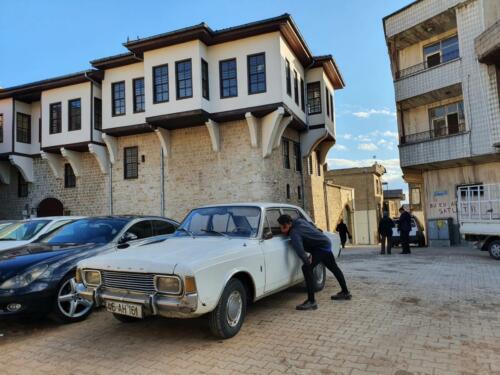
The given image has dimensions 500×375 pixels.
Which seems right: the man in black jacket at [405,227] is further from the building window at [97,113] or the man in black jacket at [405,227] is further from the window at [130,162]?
the building window at [97,113]

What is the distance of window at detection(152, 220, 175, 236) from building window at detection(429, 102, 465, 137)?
15.3 metres

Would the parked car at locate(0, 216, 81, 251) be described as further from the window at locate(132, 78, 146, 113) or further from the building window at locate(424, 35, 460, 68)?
the building window at locate(424, 35, 460, 68)

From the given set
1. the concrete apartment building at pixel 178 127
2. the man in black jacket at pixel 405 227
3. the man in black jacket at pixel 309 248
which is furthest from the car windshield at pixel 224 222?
the concrete apartment building at pixel 178 127

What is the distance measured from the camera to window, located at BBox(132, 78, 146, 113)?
2012cm

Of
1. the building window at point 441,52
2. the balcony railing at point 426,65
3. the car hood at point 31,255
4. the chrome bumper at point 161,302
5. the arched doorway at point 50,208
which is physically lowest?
the chrome bumper at point 161,302

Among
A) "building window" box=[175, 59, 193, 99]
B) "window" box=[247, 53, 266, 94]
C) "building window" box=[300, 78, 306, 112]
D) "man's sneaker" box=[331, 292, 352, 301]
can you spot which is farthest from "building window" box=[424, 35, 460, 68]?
"man's sneaker" box=[331, 292, 352, 301]

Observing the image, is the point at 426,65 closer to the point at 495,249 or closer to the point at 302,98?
the point at 302,98

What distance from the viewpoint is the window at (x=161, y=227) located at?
7289 millimetres

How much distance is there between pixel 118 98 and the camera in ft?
67.9

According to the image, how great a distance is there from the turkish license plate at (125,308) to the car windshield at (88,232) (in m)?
2.07

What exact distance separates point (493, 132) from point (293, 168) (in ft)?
30.6

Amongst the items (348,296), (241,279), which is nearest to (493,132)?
(348,296)

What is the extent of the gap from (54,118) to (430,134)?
21.2 metres

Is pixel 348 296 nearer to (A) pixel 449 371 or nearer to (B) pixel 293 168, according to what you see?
(A) pixel 449 371
